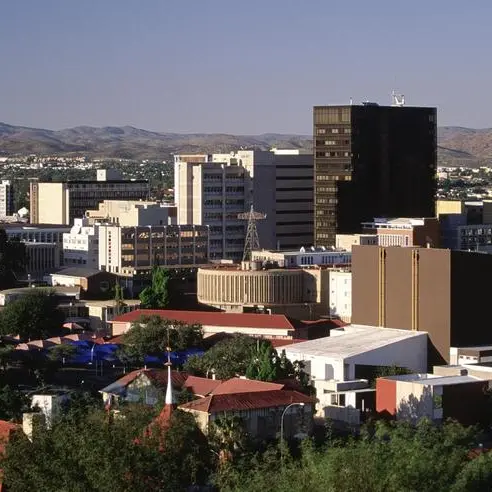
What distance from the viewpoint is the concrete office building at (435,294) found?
3287 inches

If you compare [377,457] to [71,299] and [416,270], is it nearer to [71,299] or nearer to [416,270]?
[416,270]

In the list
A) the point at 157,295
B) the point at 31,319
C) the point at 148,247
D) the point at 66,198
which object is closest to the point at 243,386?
the point at 31,319

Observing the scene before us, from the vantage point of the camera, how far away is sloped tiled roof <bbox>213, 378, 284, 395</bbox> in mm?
65562

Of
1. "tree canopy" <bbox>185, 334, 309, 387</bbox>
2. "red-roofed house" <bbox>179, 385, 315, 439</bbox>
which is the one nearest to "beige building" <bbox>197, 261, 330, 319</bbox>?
"tree canopy" <bbox>185, 334, 309, 387</bbox>

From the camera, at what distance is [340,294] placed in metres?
103

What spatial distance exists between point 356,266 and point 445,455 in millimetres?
44857

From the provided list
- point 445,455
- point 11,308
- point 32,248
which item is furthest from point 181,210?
point 445,455

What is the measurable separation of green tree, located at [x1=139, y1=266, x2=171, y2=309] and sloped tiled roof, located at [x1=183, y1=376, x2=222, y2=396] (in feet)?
115

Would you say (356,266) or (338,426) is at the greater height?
(356,266)

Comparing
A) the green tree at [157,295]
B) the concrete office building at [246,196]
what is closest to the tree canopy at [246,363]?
the green tree at [157,295]

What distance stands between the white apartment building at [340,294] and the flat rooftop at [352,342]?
1434 cm

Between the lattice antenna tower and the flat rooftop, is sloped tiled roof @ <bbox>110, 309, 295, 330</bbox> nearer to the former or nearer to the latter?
the flat rooftop

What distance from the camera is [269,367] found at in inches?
2827

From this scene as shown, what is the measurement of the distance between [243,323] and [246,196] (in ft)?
128
